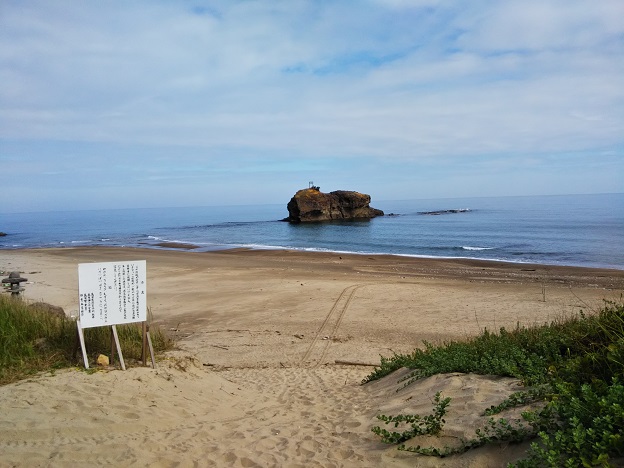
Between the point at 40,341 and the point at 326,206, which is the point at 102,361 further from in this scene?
the point at 326,206

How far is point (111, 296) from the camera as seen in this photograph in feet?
21.2

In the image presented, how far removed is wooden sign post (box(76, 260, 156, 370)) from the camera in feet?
20.6

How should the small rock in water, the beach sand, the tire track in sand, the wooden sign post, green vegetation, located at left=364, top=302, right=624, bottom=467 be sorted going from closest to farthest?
green vegetation, located at left=364, top=302, right=624, bottom=467
the beach sand
the wooden sign post
the small rock in water
the tire track in sand

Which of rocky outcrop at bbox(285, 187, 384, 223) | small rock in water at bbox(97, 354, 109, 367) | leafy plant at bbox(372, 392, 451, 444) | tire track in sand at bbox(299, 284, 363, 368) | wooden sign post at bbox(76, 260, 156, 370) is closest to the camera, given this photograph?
leafy plant at bbox(372, 392, 451, 444)

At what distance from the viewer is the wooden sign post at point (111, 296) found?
6.27 metres

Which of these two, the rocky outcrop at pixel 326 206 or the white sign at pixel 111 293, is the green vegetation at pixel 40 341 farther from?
the rocky outcrop at pixel 326 206

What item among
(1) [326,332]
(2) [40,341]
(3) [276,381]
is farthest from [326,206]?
(2) [40,341]

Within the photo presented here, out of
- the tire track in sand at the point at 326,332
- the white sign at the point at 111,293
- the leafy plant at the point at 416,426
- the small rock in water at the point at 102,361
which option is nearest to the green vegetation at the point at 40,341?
the small rock in water at the point at 102,361

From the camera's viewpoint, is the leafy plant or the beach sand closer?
the leafy plant

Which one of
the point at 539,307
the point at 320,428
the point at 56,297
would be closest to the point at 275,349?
the point at 320,428

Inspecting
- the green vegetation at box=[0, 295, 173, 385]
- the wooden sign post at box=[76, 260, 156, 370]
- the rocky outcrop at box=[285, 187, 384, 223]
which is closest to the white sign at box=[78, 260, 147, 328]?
the wooden sign post at box=[76, 260, 156, 370]

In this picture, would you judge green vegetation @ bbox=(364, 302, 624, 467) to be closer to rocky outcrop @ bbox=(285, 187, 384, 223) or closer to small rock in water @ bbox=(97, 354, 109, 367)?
small rock in water @ bbox=(97, 354, 109, 367)

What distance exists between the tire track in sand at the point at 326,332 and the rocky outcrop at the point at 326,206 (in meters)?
51.4

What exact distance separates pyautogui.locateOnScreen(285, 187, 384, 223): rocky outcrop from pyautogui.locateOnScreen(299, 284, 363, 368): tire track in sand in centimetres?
5137
